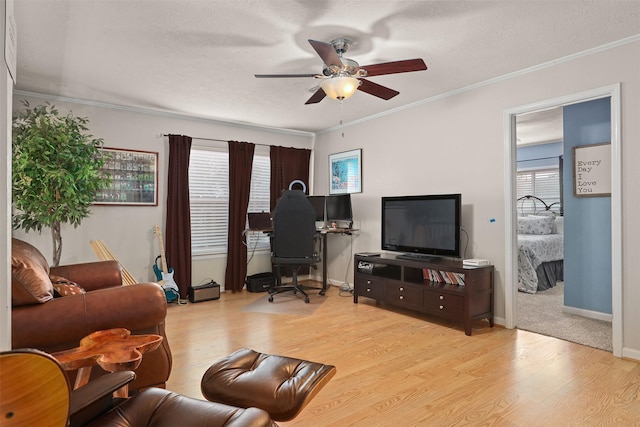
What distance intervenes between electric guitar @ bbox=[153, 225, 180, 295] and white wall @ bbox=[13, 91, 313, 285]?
11 centimetres

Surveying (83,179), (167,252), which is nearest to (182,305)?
(167,252)

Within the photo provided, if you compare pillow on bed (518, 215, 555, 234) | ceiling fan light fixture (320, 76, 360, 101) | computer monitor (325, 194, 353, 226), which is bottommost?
pillow on bed (518, 215, 555, 234)

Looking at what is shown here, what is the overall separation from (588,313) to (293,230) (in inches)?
129

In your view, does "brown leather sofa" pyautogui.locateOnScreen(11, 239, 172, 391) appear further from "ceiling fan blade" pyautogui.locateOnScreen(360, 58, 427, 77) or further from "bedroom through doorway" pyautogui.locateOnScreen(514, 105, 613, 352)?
"bedroom through doorway" pyautogui.locateOnScreen(514, 105, 613, 352)

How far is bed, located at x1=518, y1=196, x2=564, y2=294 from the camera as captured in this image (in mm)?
5039

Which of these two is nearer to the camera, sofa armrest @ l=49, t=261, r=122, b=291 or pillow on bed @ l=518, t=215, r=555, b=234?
sofa armrest @ l=49, t=261, r=122, b=291

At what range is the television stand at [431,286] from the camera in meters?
3.42

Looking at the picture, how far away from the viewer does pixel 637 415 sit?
2.00 meters

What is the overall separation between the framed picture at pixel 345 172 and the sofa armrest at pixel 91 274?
10.6ft

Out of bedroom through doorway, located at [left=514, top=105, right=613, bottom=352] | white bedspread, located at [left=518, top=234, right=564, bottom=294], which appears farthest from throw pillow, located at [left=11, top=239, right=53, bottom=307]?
white bedspread, located at [left=518, top=234, right=564, bottom=294]

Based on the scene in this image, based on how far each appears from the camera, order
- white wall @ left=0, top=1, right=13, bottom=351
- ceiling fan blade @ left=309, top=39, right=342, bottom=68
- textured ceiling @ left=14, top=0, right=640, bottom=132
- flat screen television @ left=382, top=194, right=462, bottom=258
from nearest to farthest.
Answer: white wall @ left=0, top=1, right=13, bottom=351, ceiling fan blade @ left=309, top=39, right=342, bottom=68, textured ceiling @ left=14, top=0, right=640, bottom=132, flat screen television @ left=382, top=194, right=462, bottom=258

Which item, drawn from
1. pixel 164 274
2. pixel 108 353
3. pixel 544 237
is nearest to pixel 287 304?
pixel 164 274

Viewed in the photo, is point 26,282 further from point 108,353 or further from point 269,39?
point 269,39

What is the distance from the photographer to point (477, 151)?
3.79 metres
